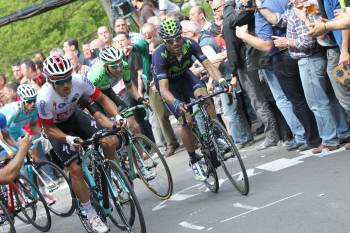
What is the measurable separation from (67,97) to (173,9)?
21.7 feet

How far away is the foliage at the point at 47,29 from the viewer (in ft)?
81.0

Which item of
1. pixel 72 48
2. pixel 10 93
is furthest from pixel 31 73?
pixel 72 48

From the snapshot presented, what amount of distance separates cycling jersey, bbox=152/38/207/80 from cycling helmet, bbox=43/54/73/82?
153 centimetres

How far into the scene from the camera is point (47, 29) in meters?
25.5

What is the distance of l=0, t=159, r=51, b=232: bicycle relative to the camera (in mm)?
10273

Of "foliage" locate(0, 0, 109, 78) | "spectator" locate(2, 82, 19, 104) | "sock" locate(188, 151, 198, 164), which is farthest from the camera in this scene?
"foliage" locate(0, 0, 109, 78)

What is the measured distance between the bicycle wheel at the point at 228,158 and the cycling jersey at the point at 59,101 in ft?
5.20

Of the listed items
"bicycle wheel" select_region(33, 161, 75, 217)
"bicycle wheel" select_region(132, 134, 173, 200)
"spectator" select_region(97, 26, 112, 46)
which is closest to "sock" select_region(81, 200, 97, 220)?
"bicycle wheel" select_region(132, 134, 173, 200)

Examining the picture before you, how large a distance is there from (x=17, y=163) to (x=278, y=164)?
166 inches

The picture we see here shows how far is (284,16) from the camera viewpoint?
9.75 meters

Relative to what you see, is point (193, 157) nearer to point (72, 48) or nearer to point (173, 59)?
point (173, 59)

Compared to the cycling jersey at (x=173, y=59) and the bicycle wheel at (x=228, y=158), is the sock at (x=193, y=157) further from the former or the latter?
the cycling jersey at (x=173, y=59)

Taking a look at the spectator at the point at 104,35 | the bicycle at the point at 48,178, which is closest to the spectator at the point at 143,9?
the spectator at the point at 104,35

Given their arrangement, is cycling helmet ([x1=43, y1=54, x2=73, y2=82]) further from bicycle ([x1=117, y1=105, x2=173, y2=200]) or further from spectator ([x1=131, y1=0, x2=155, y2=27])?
spectator ([x1=131, y1=0, x2=155, y2=27])
